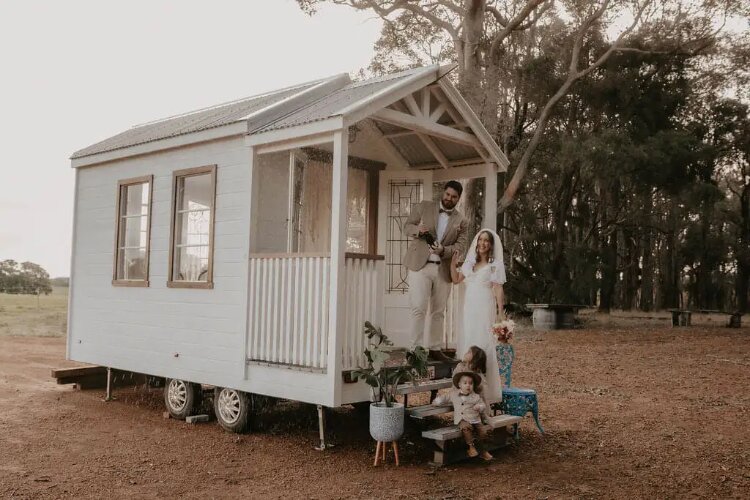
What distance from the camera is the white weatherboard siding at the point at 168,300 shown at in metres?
7.11

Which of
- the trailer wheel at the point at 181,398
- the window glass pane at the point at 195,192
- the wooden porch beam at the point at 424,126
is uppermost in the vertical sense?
the wooden porch beam at the point at 424,126

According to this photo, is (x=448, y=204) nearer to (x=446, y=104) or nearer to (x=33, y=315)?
(x=446, y=104)

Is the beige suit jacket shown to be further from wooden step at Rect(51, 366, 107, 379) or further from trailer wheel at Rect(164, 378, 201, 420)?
wooden step at Rect(51, 366, 107, 379)

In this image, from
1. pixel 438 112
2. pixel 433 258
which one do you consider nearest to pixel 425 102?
pixel 438 112

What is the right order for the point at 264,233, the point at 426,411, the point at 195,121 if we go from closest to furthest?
1. the point at 426,411
2. the point at 264,233
3. the point at 195,121

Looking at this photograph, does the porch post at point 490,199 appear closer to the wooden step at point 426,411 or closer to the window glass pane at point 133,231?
the wooden step at point 426,411

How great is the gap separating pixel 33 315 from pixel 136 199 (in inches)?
573

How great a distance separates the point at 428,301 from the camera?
7125mm

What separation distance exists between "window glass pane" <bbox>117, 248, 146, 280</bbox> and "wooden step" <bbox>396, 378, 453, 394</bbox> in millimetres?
3912

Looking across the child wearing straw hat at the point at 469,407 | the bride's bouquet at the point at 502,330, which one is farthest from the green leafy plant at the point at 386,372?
the bride's bouquet at the point at 502,330

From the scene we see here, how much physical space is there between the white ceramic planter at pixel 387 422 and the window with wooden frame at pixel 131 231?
4.05 metres

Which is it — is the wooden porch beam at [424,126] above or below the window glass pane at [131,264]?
above

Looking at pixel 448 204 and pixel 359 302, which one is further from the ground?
pixel 448 204

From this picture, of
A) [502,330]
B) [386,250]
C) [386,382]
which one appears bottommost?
[386,382]
